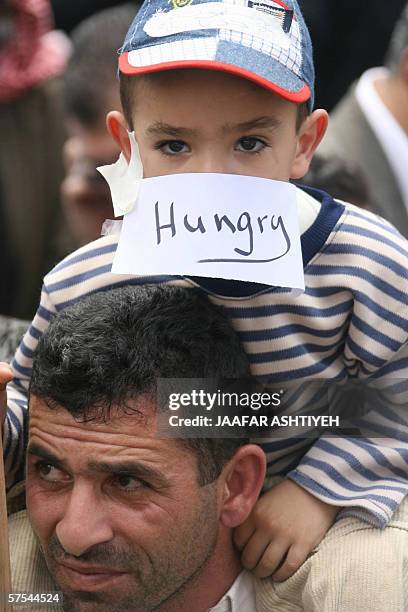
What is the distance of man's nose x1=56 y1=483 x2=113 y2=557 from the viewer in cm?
240

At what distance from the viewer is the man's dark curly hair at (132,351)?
2.49 m

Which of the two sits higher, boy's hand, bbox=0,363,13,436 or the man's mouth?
boy's hand, bbox=0,363,13,436

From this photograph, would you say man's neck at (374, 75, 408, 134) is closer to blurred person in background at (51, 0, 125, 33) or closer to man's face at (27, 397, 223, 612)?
blurred person in background at (51, 0, 125, 33)

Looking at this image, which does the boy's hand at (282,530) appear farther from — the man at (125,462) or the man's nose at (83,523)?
the man's nose at (83,523)

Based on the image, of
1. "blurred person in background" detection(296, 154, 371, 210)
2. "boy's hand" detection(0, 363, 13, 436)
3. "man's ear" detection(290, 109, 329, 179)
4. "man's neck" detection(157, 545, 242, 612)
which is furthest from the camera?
"blurred person in background" detection(296, 154, 371, 210)

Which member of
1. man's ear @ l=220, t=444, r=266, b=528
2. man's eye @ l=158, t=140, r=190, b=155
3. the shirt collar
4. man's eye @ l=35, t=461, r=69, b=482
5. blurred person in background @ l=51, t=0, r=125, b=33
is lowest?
the shirt collar

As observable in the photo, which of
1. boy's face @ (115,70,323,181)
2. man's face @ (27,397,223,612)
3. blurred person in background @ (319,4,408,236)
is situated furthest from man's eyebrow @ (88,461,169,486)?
blurred person in background @ (319,4,408,236)

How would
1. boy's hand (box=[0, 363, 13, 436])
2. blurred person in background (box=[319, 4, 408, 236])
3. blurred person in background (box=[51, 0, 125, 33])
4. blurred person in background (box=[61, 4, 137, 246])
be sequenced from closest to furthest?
boy's hand (box=[0, 363, 13, 436]), blurred person in background (box=[61, 4, 137, 246]), blurred person in background (box=[319, 4, 408, 236]), blurred person in background (box=[51, 0, 125, 33])

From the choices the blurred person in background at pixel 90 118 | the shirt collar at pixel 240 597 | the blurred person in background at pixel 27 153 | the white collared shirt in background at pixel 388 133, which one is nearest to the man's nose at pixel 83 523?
the shirt collar at pixel 240 597

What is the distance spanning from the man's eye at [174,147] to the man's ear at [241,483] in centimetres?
65

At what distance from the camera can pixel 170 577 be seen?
2512mm

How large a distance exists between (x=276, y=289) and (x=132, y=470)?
54 cm

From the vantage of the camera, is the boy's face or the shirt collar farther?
the shirt collar

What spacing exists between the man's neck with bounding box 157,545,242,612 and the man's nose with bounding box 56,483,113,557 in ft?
0.88
